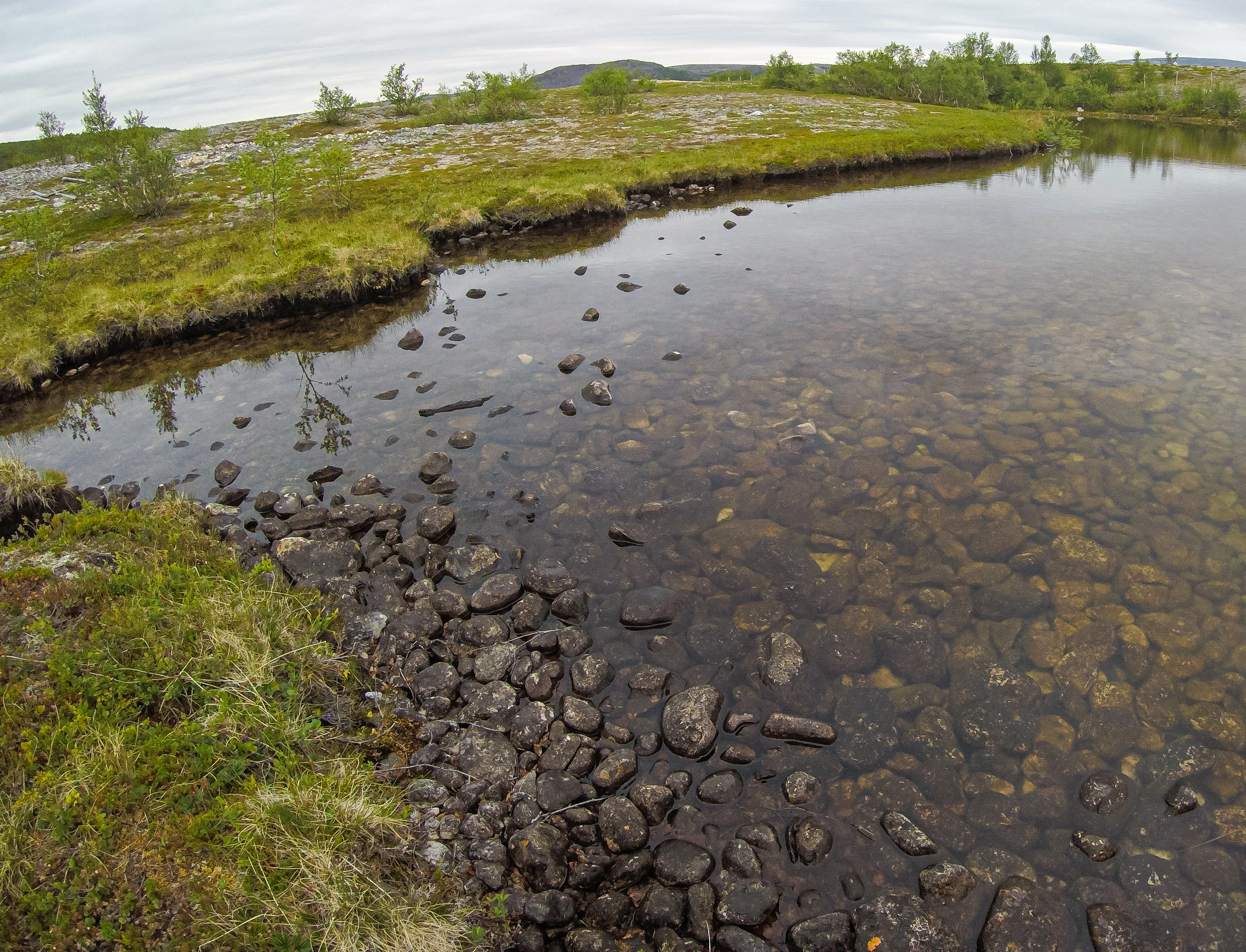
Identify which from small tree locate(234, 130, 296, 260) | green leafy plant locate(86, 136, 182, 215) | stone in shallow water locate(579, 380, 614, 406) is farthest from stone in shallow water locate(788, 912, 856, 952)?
green leafy plant locate(86, 136, 182, 215)

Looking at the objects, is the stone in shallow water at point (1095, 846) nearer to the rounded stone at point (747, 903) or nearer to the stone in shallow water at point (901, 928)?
the stone in shallow water at point (901, 928)

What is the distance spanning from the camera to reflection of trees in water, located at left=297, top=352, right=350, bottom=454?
16641 mm

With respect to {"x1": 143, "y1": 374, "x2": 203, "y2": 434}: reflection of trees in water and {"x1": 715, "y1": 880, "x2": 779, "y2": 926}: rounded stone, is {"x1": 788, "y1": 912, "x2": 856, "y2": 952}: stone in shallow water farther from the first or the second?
{"x1": 143, "y1": 374, "x2": 203, "y2": 434}: reflection of trees in water

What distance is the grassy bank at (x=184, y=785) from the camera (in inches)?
214

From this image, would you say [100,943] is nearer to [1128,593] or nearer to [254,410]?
[1128,593]

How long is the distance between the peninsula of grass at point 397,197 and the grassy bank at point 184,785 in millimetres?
18988

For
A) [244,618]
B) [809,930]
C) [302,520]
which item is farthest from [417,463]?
[809,930]

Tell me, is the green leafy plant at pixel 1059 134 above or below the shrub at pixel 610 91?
below

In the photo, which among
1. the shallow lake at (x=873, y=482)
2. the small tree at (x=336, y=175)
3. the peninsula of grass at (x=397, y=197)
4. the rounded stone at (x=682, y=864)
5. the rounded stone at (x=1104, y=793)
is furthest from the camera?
the small tree at (x=336, y=175)

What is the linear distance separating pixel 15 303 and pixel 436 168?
112 feet

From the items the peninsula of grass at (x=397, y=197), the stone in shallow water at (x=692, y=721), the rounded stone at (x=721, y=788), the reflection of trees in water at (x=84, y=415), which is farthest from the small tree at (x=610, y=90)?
the rounded stone at (x=721, y=788)

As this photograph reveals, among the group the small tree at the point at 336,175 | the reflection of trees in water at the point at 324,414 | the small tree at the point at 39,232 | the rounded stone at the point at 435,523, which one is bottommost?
the rounded stone at the point at 435,523

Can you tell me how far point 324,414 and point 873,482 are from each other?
14623 millimetres

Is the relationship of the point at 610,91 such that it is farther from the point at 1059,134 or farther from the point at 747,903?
the point at 747,903
